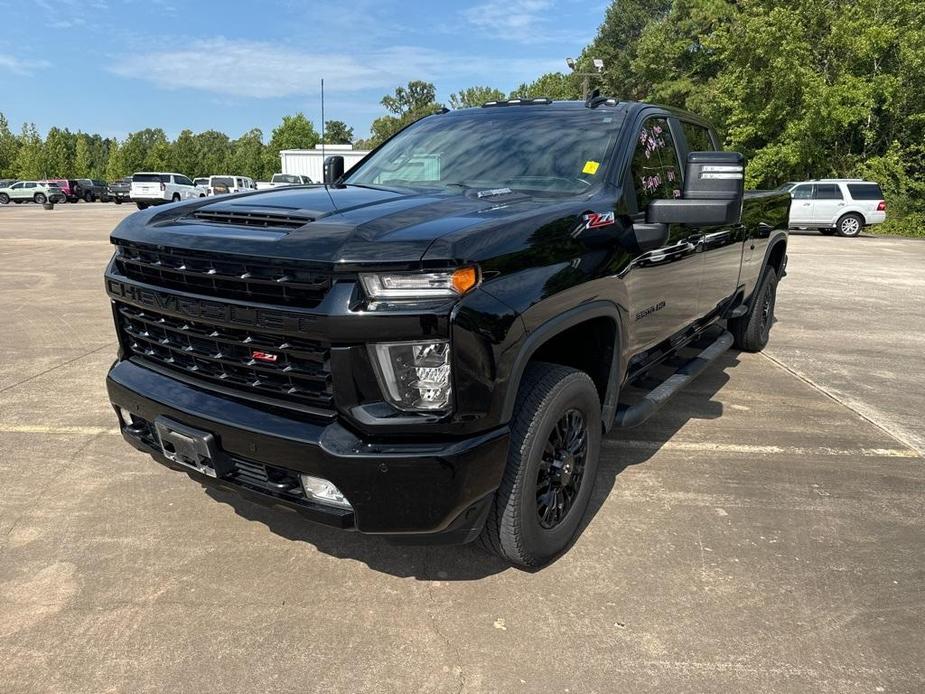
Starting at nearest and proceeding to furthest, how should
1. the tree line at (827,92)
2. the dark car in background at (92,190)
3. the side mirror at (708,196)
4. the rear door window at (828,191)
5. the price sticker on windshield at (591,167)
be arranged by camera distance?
the side mirror at (708,196) → the price sticker on windshield at (591,167) → the rear door window at (828,191) → the tree line at (827,92) → the dark car in background at (92,190)

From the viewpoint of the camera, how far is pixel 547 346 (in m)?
2.82

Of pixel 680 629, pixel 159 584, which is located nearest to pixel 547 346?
pixel 680 629

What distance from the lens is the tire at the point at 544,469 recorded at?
8.16ft

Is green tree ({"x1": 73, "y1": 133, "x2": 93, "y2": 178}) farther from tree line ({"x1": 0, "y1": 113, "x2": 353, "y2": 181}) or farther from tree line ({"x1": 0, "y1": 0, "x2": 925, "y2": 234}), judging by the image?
tree line ({"x1": 0, "y1": 0, "x2": 925, "y2": 234})

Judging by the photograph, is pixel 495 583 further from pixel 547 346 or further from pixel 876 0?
pixel 876 0

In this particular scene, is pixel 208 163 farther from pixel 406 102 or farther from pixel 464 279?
pixel 464 279

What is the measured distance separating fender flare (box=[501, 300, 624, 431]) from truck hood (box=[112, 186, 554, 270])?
0.42 metres

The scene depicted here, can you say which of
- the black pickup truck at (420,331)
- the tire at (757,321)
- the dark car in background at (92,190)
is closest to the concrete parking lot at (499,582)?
the black pickup truck at (420,331)

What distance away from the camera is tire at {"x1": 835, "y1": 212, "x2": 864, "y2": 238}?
21.5 m

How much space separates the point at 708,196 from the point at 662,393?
113 centimetres

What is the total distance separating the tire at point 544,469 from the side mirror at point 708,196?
83 centimetres

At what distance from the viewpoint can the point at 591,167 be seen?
327cm

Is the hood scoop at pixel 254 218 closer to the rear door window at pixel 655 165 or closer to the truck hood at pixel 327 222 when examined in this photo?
the truck hood at pixel 327 222

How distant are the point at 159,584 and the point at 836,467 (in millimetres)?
3571
